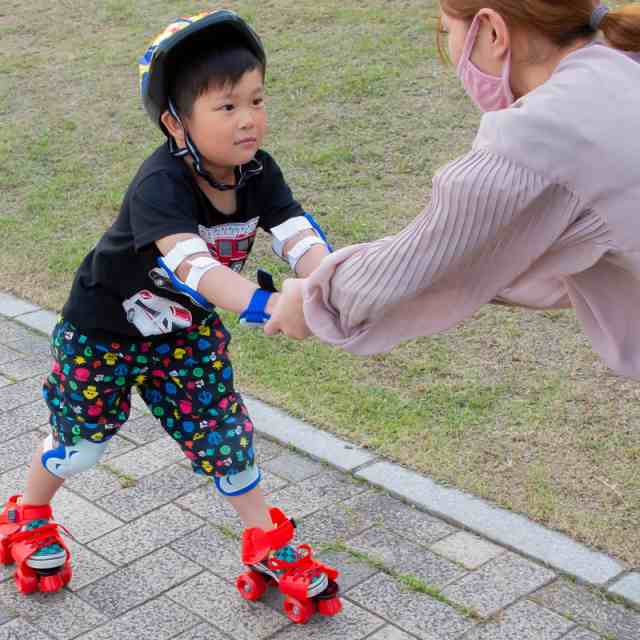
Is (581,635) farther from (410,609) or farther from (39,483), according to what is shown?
(39,483)

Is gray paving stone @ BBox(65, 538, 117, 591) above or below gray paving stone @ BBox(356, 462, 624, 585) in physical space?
below

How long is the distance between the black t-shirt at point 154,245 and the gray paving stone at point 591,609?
52.3 inches

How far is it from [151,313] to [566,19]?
150 cm

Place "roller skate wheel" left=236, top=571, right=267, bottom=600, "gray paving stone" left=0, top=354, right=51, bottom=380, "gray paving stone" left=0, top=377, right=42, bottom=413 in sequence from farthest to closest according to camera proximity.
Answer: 1. "gray paving stone" left=0, top=354, right=51, bottom=380
2. "gray paving stone" left=0, top=377, right=42, bottom=413
3. "roller skate wheel" left=236, top=571, right=267, bottom=600

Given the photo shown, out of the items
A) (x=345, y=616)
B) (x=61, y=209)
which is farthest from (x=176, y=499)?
(x=61, y=209)

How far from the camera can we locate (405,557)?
12.1 ft

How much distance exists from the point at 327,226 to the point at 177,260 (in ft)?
11.6

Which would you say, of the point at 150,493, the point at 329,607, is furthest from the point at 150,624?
the point at 150,493

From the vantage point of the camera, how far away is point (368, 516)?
3.90 m

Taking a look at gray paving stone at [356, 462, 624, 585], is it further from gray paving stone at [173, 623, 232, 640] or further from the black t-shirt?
the black t-shirt

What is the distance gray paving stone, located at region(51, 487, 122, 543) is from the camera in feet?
12.8

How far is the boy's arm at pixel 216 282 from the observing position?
8.95ft

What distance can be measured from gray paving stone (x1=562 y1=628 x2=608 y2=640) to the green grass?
0.36m

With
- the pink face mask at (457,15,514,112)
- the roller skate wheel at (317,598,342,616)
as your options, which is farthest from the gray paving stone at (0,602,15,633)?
the pink face mask at (457,15,514,112)
